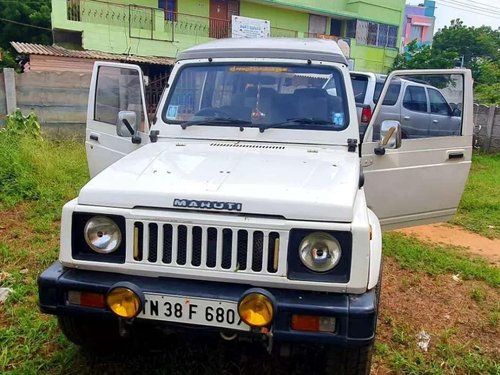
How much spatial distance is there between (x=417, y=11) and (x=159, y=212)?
131 ft

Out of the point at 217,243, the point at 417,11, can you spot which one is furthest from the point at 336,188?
the point at 417,11

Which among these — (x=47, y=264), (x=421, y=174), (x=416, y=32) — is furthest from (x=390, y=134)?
(x=416, y=32)

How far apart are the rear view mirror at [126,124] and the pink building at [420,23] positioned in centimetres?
3559

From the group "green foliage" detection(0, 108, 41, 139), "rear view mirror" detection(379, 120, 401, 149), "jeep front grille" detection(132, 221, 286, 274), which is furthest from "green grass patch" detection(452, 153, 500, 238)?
"green foliage" detection(0, 108, 41, 139)

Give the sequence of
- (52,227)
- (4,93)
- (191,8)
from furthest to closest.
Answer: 1. (191,8)
2. (4,93)
3. (52,227)

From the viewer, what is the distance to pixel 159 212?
93.4 inches

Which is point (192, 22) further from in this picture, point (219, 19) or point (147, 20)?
point (147, 20)

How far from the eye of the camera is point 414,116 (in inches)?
178

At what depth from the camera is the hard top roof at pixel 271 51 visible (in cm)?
367

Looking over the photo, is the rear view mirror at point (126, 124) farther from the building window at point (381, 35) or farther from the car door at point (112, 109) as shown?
the building window at point (381, 35)

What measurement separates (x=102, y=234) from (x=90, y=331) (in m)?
0.74

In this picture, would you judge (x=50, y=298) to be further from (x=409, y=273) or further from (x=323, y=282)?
(x=409, y=273)

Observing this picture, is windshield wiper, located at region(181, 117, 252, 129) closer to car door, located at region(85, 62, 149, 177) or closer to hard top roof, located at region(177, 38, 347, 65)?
car door, located at region(85, 62, 149, 177)

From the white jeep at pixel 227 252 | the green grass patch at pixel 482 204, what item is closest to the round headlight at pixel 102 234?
the white jeep at pixel 227 252
